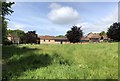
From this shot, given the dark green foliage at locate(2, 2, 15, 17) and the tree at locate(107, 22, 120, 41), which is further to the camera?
the tree at locate(107, 22, 120, 41)

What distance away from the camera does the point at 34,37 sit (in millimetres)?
85312

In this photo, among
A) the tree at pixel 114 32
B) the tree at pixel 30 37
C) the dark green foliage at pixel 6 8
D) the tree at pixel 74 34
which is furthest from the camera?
the tree at pixel 30 37

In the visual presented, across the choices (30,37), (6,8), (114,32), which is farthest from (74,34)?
(6,8)

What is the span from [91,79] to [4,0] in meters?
20.4

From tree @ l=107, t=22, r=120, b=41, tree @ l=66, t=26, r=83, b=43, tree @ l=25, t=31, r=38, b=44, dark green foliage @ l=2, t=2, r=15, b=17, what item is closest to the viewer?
dark green foliage @ l=2, t=2, r=15, b=17

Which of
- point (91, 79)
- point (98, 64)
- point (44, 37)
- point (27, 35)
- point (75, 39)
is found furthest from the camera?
point (44, 37)

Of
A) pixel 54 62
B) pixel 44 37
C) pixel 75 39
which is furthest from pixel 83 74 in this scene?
pixel 44 37

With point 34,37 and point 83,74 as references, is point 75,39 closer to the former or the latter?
point 34,37

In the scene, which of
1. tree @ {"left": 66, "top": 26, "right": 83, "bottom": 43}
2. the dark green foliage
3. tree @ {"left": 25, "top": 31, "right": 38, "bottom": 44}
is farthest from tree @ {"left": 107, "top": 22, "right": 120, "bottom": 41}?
the dark green foliage

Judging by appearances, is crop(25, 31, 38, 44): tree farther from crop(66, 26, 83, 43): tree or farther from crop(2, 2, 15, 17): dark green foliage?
crop(2, 2, 15, 17): dark green foliage

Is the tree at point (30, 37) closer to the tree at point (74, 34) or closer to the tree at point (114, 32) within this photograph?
the tree at point (74, 34)

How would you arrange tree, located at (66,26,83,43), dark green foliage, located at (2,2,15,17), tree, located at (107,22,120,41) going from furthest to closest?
tree, located at (107,22,120,41)
tree, located at (66,26,83,43)
dark green foliage, located at (2,2,15,17)

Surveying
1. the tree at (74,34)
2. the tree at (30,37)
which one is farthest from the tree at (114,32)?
the tree at (30,37)

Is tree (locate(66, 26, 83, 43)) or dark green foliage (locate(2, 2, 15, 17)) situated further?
tree (locate(66, 26, 83, 43))
